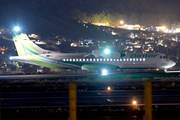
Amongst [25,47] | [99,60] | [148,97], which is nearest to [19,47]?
[25,47]

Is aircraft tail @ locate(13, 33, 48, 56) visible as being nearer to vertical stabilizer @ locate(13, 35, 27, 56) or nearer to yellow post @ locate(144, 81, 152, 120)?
vertical stabilizer @ locate(13, 35, 27, 56)

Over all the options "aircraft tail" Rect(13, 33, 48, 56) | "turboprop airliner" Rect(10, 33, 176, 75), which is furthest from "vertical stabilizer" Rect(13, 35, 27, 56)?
"turboprop airliner" Rect(10, 33, 176, 75)

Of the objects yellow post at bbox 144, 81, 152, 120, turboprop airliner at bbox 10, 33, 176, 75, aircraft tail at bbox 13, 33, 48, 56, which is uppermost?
aircraft tail at bbox 13, 33, 48, 56

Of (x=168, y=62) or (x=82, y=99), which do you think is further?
(x=168, y=62)

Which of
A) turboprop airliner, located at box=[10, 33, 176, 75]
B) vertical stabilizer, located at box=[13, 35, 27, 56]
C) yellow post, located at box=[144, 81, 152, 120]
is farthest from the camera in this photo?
vertical stabilizer, located at box=[13, 35, 27, 56]

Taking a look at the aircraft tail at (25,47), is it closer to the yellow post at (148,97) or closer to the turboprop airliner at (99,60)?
the turboprop airliner at (99,60)

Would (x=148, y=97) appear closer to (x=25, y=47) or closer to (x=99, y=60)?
(x=99, y=60)

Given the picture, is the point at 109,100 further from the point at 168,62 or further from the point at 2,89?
the point at 168,62

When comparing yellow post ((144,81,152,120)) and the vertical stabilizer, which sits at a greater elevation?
the vertical stabilizer

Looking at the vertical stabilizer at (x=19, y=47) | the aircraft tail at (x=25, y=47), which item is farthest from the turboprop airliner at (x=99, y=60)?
the vertical stabilizer at (x=19, y=47)

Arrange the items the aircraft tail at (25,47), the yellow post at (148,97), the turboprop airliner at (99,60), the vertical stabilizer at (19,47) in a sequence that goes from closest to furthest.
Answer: the yellow post at (148,97)
the turboprop airliner at (99,60)
the aircraft tail at (25,47)
the vertical stabilizer at (19,47)

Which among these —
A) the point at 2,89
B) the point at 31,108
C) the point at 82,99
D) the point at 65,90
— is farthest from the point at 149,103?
the point at 2,89
